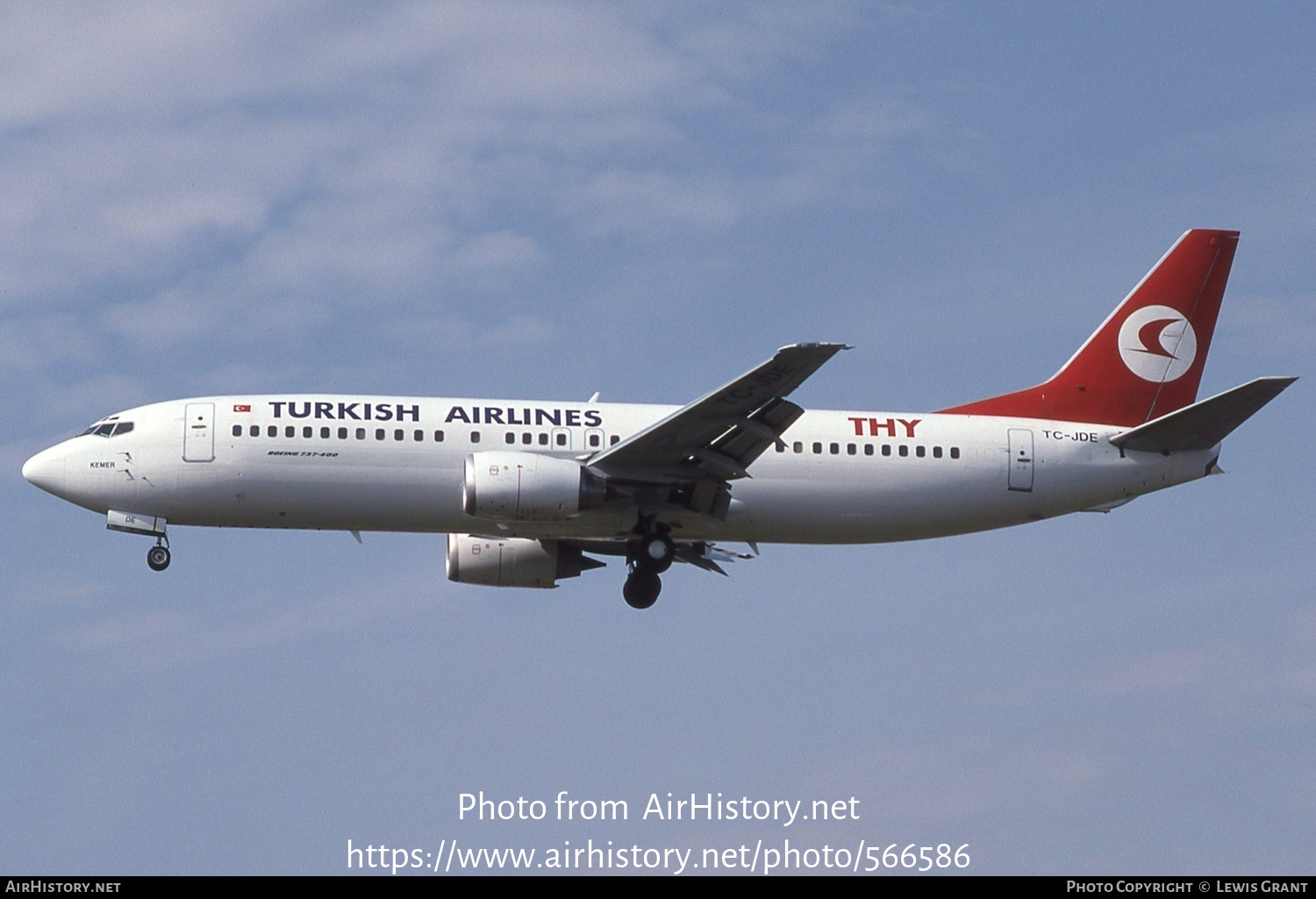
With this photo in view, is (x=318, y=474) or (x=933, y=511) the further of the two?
(x=933, y=511)

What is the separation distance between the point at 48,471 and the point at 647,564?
42.2 ft

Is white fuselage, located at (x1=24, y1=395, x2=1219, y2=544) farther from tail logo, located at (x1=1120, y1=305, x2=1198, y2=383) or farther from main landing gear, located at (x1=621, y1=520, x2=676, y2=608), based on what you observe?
tail logo, located at (x1=1120, y1=305, x2=1198, y2=383)

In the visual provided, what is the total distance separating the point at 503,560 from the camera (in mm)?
40562

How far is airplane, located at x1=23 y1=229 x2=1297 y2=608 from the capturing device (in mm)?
35969

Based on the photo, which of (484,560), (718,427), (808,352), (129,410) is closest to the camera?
(808,352)

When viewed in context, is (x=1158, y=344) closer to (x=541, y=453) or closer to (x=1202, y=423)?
(x=1202, y=423)

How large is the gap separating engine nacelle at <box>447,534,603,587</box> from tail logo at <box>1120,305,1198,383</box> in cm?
1428

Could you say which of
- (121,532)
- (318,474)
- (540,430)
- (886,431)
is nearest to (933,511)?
(886,431)

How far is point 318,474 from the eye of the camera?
3619 cm

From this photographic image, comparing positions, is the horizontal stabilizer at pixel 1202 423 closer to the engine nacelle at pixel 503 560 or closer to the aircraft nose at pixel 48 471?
the engine nacelle at pixel 503 560

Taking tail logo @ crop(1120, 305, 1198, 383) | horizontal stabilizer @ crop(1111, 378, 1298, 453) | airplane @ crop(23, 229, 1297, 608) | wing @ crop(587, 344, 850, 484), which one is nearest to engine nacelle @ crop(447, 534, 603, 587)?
airplane @ crop(23, 229, 1297, 608)

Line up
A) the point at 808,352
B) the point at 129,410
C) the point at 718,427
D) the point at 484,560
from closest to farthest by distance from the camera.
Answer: the point at 808,352
the point at 718,427
the point at 129,410
the point at 484,560

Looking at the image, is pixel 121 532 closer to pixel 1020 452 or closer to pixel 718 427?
pixel 718 427

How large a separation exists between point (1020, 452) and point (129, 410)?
19581 mm
